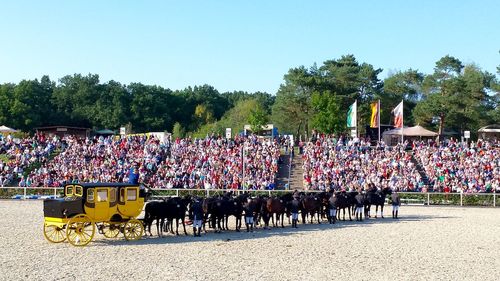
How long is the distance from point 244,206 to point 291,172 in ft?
59.1

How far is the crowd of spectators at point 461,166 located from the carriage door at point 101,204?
22898mm

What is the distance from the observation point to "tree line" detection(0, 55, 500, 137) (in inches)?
2275

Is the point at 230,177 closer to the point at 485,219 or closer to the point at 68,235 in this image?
the point at 485,219

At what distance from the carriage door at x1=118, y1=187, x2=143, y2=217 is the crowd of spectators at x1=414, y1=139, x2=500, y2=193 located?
21813mm

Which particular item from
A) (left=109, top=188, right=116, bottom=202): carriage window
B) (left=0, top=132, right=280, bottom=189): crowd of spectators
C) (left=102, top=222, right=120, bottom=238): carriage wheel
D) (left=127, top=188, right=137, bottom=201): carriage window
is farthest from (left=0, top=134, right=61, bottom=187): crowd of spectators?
(left=109, top=188, right=116, bottom=202): carriage window

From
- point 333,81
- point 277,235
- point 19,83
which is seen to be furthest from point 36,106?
point 277,235

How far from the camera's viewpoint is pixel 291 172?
38.0 metres

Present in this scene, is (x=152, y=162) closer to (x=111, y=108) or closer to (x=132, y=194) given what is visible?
(x=132, y=194)

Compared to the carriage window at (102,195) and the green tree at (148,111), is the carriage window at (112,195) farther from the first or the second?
the green tree at (148,111)

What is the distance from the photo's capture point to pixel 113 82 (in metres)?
92.8

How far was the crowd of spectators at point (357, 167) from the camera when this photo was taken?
33.9m

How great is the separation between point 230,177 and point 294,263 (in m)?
21.5

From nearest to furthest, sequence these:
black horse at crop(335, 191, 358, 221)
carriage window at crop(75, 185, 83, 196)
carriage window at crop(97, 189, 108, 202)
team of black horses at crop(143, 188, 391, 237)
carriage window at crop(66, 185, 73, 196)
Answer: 1. carriage window at crop(75, 185, 83, 196)
2. carriage window at crop(97, 189, 108, 202)
3. carriage window at crop(66, 185, 73, 196)
4. team of black horses at crop(143, 188, 391, 237)
5. black horse at crop(335, 191, 358, 221)

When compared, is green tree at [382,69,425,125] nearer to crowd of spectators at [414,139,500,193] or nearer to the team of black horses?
crowd of spectators at [414,139,500,193]
